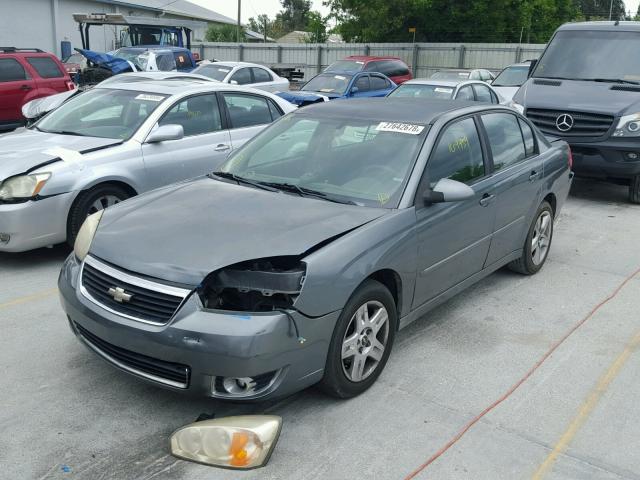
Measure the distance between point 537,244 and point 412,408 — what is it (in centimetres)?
292


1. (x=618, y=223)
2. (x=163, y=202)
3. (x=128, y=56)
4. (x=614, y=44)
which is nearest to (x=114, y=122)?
(x=163, y=202)

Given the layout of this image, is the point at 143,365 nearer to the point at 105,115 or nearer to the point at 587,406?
the point at 587,406

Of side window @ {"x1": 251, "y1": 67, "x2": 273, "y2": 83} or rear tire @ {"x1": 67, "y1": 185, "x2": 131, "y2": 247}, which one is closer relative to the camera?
rear tire @ {"x1": 67, "y1": 185, "x2": 131, "y2": 247}

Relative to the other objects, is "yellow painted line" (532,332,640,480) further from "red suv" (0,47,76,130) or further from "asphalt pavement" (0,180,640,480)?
"red suv" (0,47,76,130)

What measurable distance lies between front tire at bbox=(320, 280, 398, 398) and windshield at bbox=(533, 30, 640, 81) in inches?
281

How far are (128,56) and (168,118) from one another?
1445 cm

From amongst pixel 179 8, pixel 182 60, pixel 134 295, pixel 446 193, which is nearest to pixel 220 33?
pixel 179 8

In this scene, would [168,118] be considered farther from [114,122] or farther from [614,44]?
[614,44]

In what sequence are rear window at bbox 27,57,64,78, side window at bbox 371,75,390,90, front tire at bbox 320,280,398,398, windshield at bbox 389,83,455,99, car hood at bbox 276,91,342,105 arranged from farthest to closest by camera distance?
side window at bbox 371,75,390,90 < car hood at bbox 276,91,342,105 < rear window at bbox 27,57,64,78 < windshield at bbox 389,83,455,99 < front tire at bbox 320,280,398,398

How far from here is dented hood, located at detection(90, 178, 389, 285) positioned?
3.62m

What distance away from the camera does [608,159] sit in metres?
9.19

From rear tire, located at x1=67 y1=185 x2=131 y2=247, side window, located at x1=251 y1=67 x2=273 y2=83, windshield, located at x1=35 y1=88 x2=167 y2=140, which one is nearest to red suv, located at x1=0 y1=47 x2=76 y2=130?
side window, located at x1=251 y1=67 x2=273 y2=83

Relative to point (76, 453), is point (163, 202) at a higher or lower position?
higher

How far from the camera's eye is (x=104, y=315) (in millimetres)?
3664
